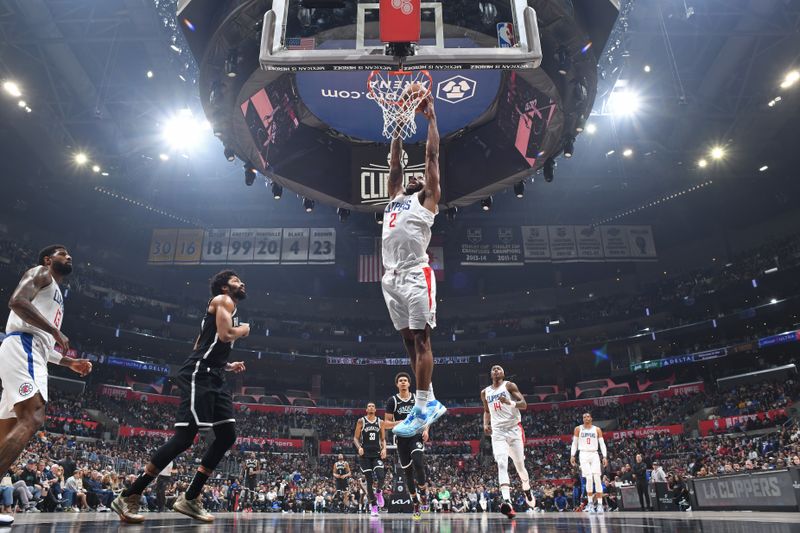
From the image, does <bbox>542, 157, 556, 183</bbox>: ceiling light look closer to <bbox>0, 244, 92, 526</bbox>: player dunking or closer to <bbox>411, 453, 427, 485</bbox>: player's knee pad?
<bbox>411, 453, 427, 485</bbox>: player's knee pad

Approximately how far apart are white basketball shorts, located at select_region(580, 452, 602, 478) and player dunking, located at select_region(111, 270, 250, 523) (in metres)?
8.37

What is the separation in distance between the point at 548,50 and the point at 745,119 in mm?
19535

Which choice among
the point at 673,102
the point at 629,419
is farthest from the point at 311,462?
the point at 673,102

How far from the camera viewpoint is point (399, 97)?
7516mm

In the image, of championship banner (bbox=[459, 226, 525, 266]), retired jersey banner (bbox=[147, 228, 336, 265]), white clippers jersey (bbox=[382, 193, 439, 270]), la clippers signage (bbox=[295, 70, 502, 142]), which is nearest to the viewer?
white clippers jersey (bbox=[382, 193, 439, 270])

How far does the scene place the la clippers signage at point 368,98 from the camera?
992cm

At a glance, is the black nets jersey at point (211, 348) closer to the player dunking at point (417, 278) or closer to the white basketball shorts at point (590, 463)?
the player dunking at point (417, 278)

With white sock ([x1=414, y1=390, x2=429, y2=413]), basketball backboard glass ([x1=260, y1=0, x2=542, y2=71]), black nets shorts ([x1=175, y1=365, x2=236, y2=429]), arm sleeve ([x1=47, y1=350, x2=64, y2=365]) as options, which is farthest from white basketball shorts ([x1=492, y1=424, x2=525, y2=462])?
arm sleeve ([x1=47, y1=350, x2=64, y2=365])

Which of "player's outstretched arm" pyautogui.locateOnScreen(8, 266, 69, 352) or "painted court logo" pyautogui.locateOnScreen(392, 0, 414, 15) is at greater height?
"painted court logo" pyautogui.locateOnScreen(392, 0, 414, 15)

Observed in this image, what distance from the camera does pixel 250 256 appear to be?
1125 inches

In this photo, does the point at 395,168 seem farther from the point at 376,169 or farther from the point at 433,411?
the point at 376,169

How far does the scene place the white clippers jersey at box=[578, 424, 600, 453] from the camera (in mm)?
10773

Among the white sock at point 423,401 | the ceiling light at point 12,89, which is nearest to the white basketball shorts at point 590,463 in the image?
the white sock at point 423,401

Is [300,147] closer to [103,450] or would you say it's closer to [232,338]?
[232,338]
